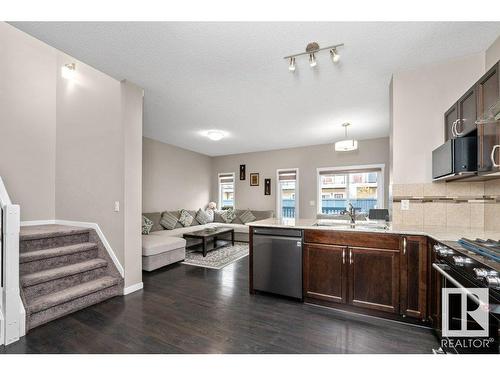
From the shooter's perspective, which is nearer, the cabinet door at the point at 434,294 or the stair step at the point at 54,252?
the cabinet door at the point at 434,294

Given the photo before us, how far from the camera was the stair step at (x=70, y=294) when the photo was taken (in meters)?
2.10

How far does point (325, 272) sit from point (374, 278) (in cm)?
47

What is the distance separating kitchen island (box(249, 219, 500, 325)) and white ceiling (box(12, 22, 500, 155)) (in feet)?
5.78

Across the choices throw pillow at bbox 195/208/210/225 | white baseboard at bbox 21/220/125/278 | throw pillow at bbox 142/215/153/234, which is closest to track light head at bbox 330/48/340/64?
white baseboard at bbox 21/220/125/278

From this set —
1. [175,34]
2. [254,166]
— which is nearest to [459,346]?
[175,34]

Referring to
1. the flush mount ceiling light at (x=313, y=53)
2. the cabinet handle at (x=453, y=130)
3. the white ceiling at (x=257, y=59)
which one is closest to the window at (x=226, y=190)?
the white ceiling at (x=257, y=59)

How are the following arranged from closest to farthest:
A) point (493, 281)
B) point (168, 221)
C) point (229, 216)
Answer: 1. point (493, 281)
2. point (168, 221)
3. point (229, 216)

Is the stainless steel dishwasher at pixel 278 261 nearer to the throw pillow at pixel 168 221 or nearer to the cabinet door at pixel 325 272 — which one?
the cabinet door at pixel 325 272

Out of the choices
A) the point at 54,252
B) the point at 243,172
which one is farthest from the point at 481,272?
the point at 243,172

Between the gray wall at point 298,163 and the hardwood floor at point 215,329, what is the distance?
13.7 ft

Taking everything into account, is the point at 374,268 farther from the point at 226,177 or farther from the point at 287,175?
the point at 226,177

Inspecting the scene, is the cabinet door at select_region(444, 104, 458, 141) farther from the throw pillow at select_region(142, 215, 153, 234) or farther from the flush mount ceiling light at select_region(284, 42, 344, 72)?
the throw pillow at select_region(142, 215, 153, 234)

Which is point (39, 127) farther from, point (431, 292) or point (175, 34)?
point (431, 292)

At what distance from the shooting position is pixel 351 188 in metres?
6.03
